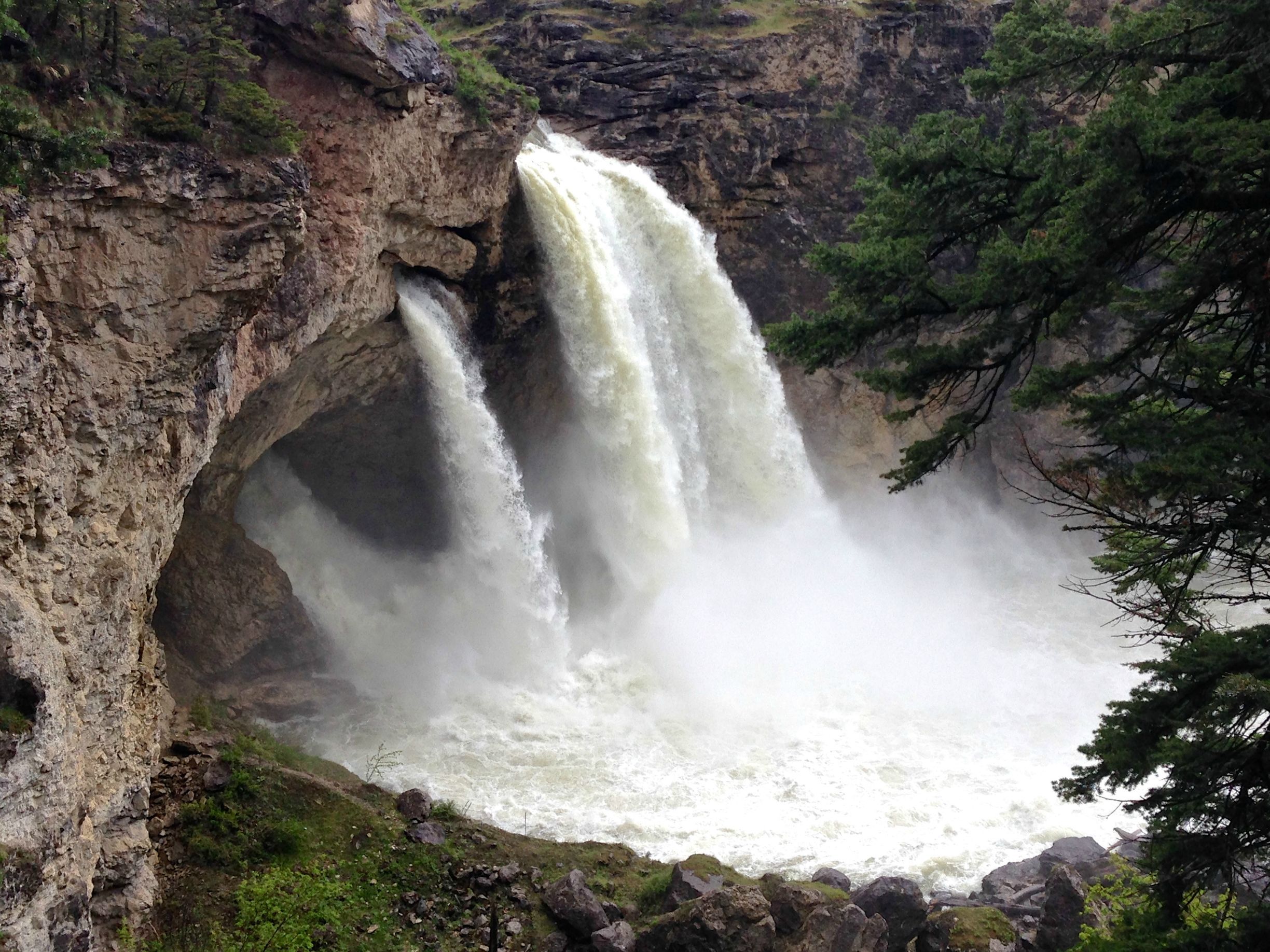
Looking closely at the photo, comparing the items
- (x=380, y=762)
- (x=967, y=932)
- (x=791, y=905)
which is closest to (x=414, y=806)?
(x=380, y=762)

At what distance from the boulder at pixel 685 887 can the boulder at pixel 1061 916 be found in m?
3.45

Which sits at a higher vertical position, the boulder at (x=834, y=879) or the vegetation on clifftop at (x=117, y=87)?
the vegetation on clifftop at (x=117, y=87)

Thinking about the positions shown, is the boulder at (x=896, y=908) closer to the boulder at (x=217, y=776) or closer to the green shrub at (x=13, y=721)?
the boulder at (x=217, y=776)

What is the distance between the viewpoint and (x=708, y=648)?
20.5 m

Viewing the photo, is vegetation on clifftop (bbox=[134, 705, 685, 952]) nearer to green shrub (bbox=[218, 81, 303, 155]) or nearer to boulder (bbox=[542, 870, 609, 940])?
boulder (bbox=[542, 870, 609, 940])

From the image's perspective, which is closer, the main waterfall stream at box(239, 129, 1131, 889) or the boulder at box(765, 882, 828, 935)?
the boulder at box(765, 882, 828, 935)

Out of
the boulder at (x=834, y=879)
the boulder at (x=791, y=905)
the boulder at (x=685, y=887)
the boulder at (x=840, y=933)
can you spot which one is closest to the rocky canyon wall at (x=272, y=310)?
the boulder at (x=685, y=887)

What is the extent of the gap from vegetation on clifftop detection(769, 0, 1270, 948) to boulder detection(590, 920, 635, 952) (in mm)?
5547

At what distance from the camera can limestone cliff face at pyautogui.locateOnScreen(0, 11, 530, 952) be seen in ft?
26.5

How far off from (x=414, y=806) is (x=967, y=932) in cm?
665

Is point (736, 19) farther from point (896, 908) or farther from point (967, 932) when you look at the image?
point (967, 932)

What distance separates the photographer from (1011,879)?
13.1 m

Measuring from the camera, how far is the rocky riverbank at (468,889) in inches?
403

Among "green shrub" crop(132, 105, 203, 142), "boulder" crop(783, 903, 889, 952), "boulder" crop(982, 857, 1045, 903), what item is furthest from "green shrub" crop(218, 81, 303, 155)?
"boulder" crop(982, 857, 1045, 903)
